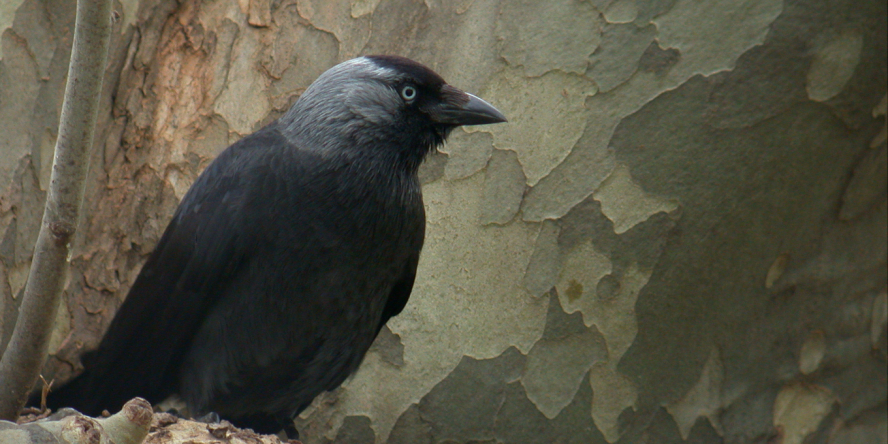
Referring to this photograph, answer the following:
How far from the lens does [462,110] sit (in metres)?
2.62

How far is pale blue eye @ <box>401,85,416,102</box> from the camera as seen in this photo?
2699 millimetres

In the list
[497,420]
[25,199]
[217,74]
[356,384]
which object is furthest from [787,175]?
[25,199]

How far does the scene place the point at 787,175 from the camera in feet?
8.50

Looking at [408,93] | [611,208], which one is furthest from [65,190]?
[611,208]

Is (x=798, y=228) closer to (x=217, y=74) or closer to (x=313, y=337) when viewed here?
(x=313, y=337)

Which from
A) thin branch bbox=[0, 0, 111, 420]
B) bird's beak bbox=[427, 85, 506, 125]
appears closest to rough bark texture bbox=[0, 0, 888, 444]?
bird's beak bbox=[427, 85, 506, 125]

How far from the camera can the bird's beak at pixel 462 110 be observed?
8.48 feet

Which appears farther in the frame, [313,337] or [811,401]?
[811,401]

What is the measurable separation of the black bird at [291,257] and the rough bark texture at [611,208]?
176 millimetres

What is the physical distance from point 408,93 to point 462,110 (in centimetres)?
22

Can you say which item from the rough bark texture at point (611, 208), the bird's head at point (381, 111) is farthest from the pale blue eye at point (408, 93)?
the rough bark texture at point (611, 208)

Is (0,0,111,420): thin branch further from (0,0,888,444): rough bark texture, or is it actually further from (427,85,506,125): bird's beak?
(427,85,506,125): bird's beak

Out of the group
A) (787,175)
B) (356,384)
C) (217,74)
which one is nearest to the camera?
(787,175)

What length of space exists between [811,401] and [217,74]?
8.49ft
